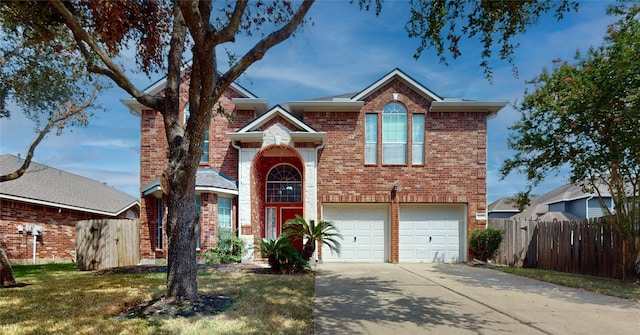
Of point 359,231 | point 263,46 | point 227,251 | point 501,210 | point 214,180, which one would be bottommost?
point 501,210

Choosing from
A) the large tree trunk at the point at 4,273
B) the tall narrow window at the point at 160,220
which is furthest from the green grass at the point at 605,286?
the large tree trunk at the point at 4,273

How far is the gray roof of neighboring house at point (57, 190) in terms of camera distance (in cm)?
1677

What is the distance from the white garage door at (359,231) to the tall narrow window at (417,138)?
2.37 m

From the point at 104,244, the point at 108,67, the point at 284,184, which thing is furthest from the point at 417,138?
the point at 104,244

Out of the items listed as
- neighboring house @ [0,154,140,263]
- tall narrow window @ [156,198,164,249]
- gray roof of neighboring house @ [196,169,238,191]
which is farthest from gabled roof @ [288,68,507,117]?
neighboring house @ [0,154,140,263]

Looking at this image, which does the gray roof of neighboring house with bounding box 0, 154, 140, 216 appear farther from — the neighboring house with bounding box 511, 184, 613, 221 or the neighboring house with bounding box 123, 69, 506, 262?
the neighboring house with bounding box 511, 184, 613, 221

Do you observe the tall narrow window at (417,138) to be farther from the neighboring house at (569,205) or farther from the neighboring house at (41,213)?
the neighboring house at (41,213)

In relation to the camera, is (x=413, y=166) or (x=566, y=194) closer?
(x=413, y=166)

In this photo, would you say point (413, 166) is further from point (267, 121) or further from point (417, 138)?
point (267, 121)

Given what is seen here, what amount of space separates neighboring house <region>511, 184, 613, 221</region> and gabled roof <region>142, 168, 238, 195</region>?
19986 mm

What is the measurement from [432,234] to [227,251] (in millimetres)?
7990

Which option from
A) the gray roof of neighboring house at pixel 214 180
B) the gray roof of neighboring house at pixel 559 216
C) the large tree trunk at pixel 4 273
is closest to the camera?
the large tree trunk at pixel 4 273

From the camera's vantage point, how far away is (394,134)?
1482 cm

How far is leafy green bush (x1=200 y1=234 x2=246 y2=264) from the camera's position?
43.1 feet
